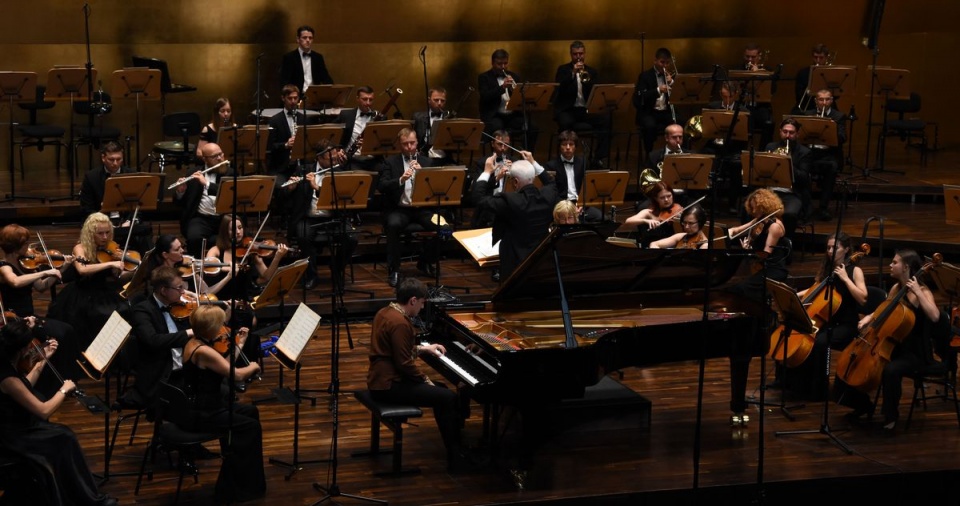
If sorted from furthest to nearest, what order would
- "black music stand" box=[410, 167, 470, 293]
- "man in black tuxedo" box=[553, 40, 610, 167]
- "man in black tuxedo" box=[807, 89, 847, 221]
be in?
"man in black tuxedo" box=[553, 40, 610, 167] → "man in black tuxedo" box=[807, 89, 847, 221] → "black music stand" box=[410, 167, 470, 293]

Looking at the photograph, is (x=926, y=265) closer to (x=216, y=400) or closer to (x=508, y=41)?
(x=216, y=400)

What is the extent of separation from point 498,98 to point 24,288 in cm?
606

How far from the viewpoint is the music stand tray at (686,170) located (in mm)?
11062

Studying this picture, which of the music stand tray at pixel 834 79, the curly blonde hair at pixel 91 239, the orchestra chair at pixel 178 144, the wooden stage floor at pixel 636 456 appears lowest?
the wooden stage floor at pixel 636 456

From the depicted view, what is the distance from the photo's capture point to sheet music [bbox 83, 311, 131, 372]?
271 inches

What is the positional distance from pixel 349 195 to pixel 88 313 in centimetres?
A: 225

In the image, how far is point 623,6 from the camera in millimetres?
16297

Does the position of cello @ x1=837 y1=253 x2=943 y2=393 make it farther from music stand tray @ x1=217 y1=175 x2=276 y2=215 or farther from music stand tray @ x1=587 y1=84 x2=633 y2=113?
music stand tray @ x1=587 y1=84 x2=633 y2=113

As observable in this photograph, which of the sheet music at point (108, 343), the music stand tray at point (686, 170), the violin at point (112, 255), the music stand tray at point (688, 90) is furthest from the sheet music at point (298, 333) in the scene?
the music stand tray at point (688, 90)

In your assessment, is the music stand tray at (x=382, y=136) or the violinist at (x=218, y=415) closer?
the violinist at (x=218, y=415)

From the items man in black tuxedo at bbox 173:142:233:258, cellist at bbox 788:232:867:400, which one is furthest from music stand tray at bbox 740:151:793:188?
man in black tuxedo at bbox 173:142:233:258

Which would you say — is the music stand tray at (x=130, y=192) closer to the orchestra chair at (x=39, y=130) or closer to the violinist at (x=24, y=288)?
the violinist at (x=24, y=288)

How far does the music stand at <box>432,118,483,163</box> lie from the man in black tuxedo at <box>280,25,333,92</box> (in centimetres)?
236

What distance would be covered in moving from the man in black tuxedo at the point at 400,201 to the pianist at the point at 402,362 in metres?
3.71
